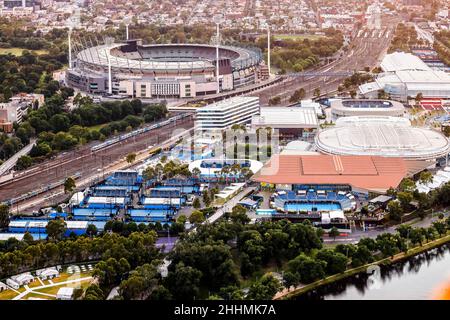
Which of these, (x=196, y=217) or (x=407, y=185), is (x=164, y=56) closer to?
(x=407, y=185)

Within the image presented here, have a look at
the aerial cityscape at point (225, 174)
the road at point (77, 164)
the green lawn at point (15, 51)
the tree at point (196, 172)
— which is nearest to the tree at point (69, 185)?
the aerial cityscape at point (225, 174)

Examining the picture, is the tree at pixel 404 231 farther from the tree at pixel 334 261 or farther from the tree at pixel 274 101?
the tree at pixel 274 101

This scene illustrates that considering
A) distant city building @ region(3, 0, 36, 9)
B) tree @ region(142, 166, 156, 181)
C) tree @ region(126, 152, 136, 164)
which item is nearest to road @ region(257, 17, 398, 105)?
tree @ region(126, 152, 136, 164)

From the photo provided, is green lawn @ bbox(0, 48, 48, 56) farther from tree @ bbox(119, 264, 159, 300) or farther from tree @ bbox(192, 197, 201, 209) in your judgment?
tree @ bbox(119, 264, 159, 300)

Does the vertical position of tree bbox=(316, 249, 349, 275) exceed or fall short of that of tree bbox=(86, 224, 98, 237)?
it exceeds it

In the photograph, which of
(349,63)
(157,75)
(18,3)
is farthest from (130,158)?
(18,3)

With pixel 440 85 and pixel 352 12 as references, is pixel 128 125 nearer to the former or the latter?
pixel 440 85
